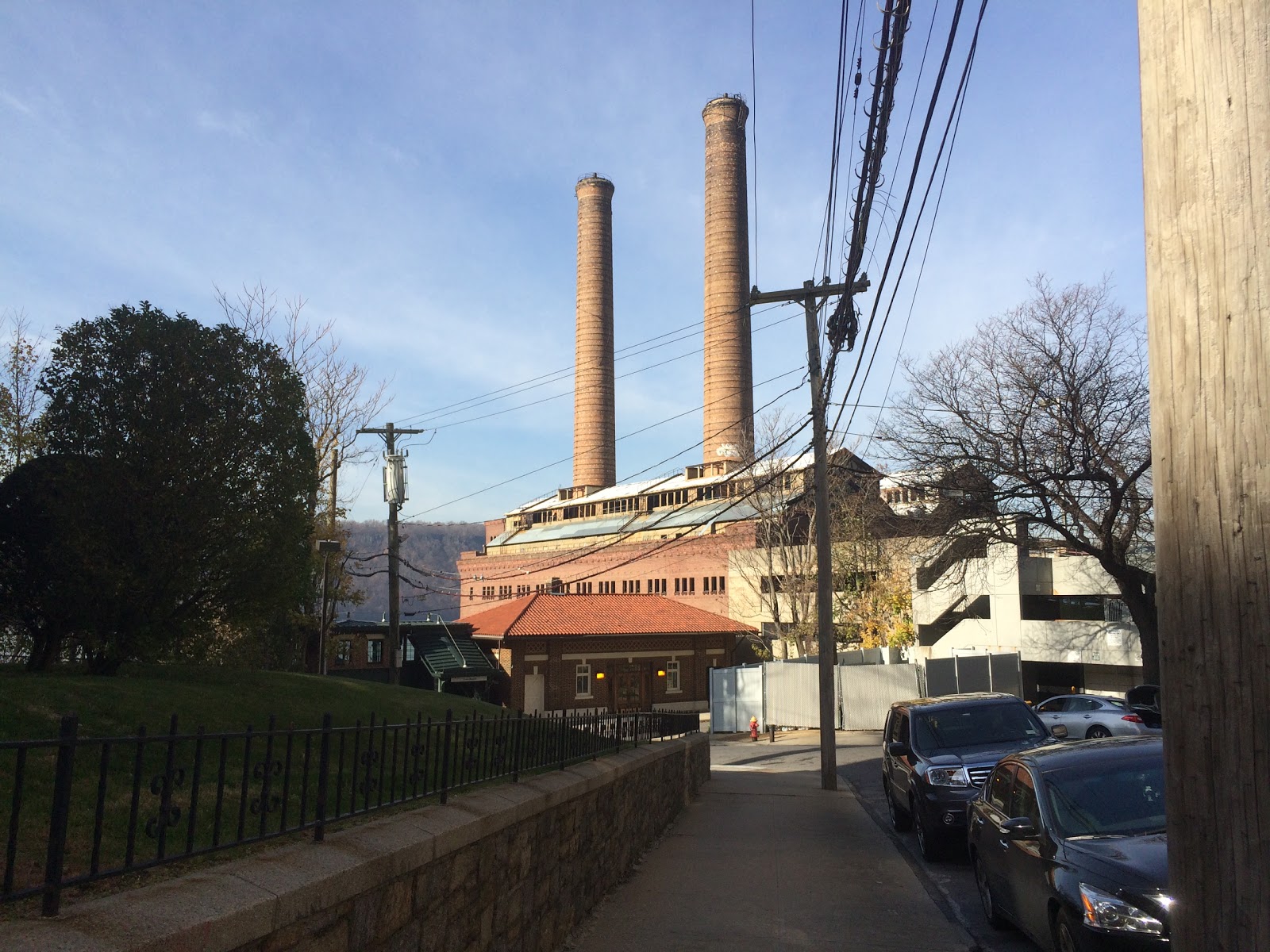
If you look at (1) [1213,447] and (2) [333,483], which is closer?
(1) [1213,447]

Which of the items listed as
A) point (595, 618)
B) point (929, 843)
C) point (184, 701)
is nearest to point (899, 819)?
point (929, 843)

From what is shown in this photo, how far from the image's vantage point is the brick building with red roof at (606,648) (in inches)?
1718

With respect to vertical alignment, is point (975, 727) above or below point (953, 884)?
above

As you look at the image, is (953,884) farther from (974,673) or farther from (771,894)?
(974,673)

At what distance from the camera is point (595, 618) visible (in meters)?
46.5

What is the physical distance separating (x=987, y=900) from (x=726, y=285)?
196 ft

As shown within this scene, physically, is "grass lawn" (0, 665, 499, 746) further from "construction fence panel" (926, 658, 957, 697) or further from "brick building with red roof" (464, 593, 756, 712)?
"brick building with red roof" (464, 593, 756, 712)

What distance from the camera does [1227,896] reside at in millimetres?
2215

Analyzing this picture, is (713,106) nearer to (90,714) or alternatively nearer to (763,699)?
(763,699)

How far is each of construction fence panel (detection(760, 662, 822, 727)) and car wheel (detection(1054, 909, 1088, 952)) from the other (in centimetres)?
2921

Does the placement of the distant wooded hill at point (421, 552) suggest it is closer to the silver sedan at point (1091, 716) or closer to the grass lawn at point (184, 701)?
the silver sedan at point (1091, 716)

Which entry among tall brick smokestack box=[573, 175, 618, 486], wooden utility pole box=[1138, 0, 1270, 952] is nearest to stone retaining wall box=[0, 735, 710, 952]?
wooden utility pole box=[1138, 0, 1270, 952]

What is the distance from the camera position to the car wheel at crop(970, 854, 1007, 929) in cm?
755

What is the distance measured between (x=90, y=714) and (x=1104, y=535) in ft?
70.4
